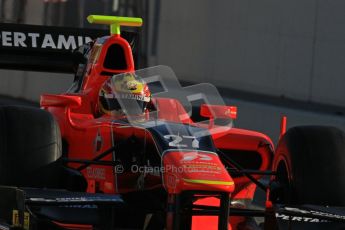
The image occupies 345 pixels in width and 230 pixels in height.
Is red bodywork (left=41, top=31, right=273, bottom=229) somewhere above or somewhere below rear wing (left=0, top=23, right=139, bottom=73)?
below

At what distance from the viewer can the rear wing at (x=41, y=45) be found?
7512 mm

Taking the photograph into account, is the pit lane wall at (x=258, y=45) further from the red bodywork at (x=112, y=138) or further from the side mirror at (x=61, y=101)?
the side mirror at (x=61, y=101)

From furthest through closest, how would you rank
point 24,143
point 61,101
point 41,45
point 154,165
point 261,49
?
point 261,49 < point 41,45 < point 61,101 < point 154,165 < point 24,143

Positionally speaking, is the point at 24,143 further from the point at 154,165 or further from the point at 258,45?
the point at 258,45

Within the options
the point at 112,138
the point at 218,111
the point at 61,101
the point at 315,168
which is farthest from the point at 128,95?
the point at 315,168

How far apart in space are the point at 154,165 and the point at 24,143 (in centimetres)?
82

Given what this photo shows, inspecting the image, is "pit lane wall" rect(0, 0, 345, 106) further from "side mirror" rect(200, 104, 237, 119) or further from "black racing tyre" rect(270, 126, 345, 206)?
"black racing tyre" rect(270, 126, 345, 206)

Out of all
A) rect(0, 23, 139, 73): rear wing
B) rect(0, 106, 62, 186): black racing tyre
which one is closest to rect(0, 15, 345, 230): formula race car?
rect(0, 106, 62, 186): black racing tyre

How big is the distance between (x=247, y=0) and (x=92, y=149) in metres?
6.51

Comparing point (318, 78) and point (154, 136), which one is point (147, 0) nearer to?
point (318, 78)

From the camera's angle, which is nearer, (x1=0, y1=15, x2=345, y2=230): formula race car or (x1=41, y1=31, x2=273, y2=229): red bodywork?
(x1=0, y1=15, x2=345, y2=230): formula race car

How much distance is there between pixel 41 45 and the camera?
7668mm

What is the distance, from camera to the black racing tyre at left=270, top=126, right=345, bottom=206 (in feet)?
16.4

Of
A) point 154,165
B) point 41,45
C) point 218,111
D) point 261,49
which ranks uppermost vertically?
point 41,45
